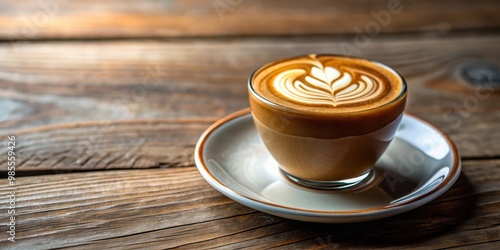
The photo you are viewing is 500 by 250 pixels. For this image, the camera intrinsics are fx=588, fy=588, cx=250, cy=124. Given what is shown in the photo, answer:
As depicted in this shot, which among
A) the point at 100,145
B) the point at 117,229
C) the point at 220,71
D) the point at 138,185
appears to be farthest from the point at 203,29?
the point at 117,229

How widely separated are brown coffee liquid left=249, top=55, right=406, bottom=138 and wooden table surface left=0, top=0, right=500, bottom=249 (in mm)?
116

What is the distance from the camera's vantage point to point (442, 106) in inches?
42.6

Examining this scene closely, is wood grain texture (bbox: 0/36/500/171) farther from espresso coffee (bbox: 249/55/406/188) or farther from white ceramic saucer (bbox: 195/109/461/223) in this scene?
espresso coffee (bbox: 249/55/406/188)

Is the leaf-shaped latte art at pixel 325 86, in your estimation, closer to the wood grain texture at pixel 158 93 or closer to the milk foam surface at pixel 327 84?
the milk foam surface at pixel 327 84

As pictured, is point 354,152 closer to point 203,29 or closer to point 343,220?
point 343,220

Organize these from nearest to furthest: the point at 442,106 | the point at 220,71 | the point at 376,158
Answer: the point at 376,158
the point at 442,106
the point at 220,71

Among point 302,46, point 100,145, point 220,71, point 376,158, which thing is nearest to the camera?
point 376,158

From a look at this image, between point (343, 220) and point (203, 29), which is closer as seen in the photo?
point (343, 220)

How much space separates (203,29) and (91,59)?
1.00ft

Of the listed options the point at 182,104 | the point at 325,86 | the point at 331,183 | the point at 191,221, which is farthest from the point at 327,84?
the point at 182,104

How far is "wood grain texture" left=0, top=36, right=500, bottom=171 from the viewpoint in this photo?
91 cm

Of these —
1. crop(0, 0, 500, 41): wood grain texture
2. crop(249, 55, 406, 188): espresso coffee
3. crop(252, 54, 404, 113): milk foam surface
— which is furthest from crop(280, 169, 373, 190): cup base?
crop(0, 0, 500, 41): wood grain texture

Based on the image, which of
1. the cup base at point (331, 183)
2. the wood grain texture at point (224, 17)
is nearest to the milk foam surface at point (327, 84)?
the cup base at point (331, 183)

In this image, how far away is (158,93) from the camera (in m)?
1.13
